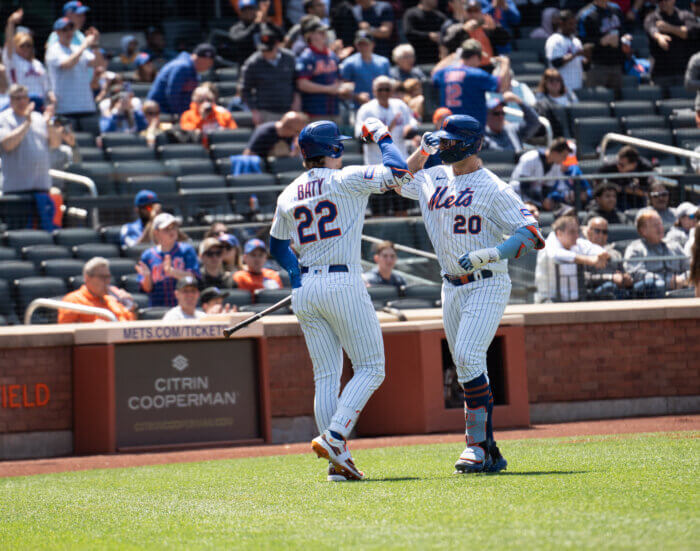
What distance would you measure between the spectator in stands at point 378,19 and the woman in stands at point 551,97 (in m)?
3.06

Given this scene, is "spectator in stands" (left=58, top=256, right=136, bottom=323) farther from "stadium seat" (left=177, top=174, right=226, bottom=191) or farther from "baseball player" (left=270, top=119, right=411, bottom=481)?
"baseball player" (left=270, top=119, right=411, bottom=481)

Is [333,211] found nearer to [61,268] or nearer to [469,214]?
[469,214]

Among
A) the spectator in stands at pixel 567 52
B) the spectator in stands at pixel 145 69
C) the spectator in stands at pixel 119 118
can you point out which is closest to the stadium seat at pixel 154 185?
the spectator in stands at pixel 119 118

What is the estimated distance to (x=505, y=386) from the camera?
9.86 m

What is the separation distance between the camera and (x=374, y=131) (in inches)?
251

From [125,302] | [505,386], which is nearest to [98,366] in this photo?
[125,302]

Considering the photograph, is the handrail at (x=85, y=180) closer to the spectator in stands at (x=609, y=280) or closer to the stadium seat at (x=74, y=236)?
the stadium seat at (x=74, y=236)

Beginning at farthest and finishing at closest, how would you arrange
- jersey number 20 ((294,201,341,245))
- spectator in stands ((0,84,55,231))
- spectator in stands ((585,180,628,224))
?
spectator in stands ((585,180,628,224))
spectator in stands ((0,84,55,231))
jersey number 20 ((294,201,341,245))

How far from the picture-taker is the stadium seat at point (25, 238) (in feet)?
38.8

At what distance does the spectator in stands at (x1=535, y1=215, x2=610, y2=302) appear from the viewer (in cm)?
1104

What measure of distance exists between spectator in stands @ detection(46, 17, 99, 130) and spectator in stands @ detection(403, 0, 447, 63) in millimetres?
5072

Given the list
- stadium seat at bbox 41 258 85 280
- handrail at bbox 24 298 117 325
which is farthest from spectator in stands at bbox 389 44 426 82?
handrail at bbox 24 298 117 325

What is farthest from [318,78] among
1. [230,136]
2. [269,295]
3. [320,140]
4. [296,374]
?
[320,140]

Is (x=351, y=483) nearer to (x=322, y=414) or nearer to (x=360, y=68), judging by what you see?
(x=322, y=414)
